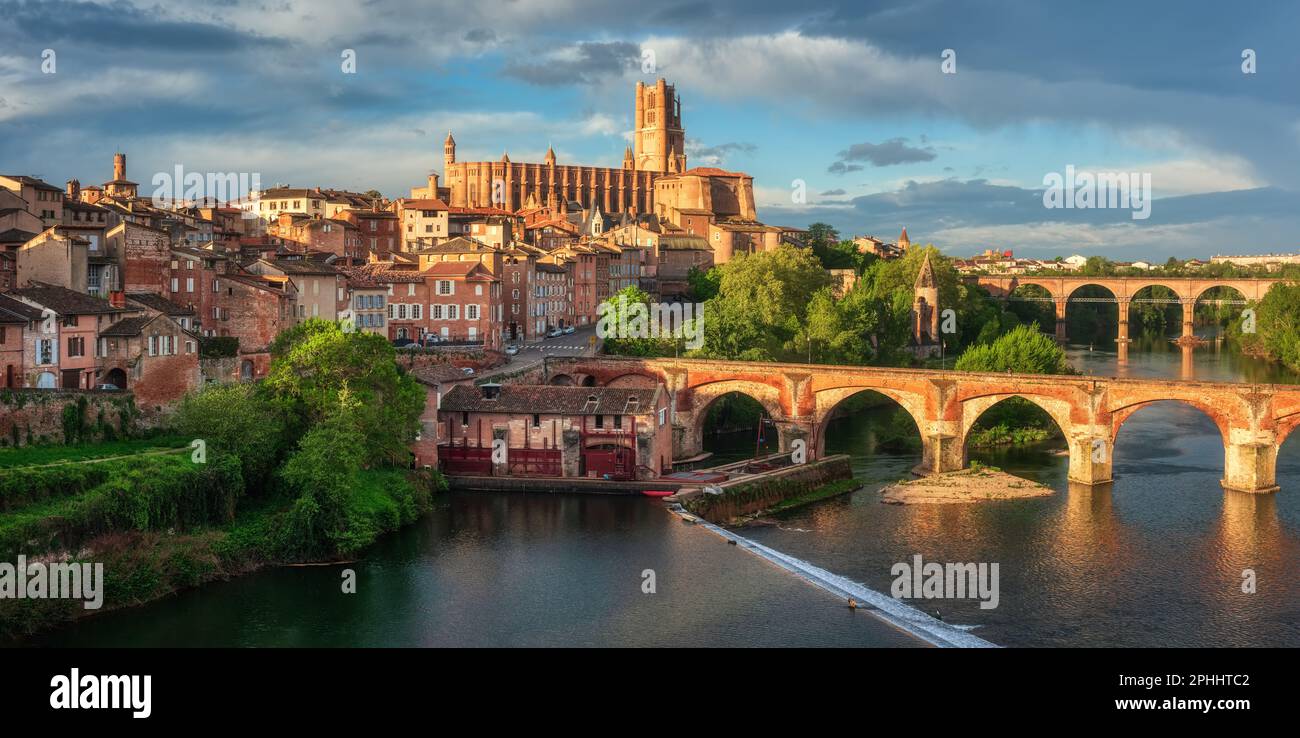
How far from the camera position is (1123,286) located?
369 feet

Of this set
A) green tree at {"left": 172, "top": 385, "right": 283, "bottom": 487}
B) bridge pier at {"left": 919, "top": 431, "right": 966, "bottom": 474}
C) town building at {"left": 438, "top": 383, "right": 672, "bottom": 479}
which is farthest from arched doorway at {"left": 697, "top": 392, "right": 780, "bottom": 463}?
green tree at {"left": 172, "top": 385, "right": 283, "bottom": 487}

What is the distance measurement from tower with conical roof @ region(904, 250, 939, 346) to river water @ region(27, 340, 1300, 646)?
39.7 metres

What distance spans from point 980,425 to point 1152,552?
19.0 m

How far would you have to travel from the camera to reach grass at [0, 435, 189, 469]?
104 feet

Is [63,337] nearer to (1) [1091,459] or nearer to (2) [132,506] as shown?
(2) [132,506]

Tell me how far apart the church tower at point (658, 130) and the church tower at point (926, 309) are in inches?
1912

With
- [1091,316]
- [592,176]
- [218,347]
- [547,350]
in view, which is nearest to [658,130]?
[592,176]

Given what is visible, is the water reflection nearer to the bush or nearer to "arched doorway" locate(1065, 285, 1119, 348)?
the bush

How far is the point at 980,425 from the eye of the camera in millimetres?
53219

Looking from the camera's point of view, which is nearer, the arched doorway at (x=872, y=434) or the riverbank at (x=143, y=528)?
the riverbank at (x=143, y=528)

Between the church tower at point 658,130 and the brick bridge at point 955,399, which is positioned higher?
the church tower at point 658,130

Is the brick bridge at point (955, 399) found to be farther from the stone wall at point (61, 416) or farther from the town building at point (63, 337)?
the stone wall at point (61, 416)

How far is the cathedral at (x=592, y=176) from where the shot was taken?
380ft

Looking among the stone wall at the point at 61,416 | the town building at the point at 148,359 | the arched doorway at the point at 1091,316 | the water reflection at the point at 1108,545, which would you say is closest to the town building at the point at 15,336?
the stone wall at the point at 61,416
